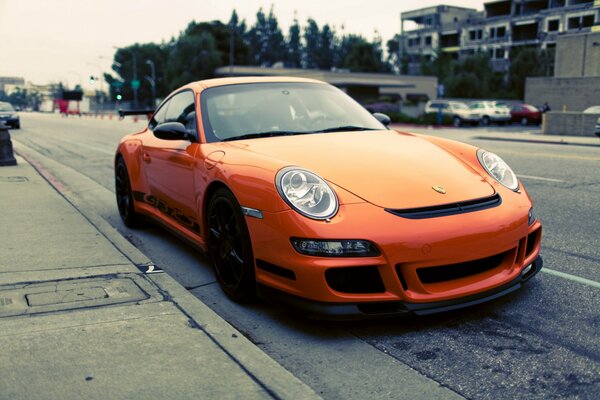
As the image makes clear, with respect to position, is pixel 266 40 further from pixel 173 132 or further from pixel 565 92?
pixel 173 132

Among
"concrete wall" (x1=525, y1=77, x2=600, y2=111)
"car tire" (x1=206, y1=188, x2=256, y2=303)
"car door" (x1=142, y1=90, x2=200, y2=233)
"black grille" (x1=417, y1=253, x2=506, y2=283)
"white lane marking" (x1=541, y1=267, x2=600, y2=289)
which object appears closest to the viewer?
"black grille" (x1=417, y1=253, x2=506, y2=283)

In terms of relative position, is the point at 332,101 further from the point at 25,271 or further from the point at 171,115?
the point at 25,271

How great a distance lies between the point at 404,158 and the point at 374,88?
6836 cm

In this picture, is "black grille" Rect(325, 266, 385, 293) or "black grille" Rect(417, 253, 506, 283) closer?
"black grille" Rect(325, 266, 385, 293)

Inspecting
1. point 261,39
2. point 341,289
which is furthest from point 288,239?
point 261,39

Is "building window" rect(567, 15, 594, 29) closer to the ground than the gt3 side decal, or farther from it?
farther from it

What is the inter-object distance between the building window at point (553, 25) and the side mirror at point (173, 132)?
275 ft

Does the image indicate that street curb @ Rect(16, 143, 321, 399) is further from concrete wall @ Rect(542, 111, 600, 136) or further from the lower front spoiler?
concrete wall @ Rect(542, 111, 600, 136)

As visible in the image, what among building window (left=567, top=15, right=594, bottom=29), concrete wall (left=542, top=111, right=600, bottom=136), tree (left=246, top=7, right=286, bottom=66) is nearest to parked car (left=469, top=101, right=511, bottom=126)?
concrete wall (left=542, top=111, right=600, bottom=136)

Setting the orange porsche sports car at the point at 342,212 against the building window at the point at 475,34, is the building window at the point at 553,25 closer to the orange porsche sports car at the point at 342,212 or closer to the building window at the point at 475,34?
the building window at the point at 475,34

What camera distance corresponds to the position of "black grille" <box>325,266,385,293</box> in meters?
3.33

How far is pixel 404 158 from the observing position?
4.08 meters

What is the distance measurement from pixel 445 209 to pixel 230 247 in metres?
1.37

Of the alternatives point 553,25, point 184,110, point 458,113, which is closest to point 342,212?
point 184,110
